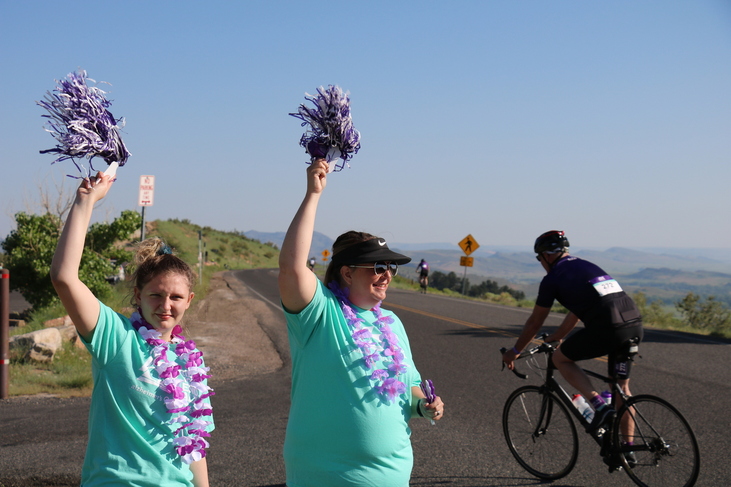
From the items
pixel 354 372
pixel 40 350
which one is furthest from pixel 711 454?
pixel 40 350

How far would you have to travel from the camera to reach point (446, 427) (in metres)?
7.10

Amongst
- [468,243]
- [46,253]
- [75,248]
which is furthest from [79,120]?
[468,243]

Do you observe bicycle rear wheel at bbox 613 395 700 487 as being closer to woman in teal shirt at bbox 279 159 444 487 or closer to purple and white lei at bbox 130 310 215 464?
woman in teal shirt at bbox 279 159 444 487

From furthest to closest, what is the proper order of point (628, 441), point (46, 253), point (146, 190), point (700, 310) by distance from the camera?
point (700, 310), point (46, 253), point (146, 190), point (628, 441)

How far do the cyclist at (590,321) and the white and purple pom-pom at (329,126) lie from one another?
3334 mm

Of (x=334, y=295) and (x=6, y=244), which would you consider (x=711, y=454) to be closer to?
(x=334, y=295)

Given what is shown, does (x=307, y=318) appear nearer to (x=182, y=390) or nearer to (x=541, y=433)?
(x=182, y=390)

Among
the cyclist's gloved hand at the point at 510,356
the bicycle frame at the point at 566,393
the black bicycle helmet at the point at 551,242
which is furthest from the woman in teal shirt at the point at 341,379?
the black bicycle helmet at the point at 551,242

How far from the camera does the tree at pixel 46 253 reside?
48.6ft

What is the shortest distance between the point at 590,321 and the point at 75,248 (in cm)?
420

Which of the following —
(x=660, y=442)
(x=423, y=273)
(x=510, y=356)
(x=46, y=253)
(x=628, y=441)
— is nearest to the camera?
(x=660, y=442)

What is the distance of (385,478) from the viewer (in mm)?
2748

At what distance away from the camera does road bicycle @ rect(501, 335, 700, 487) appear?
5.05 meters

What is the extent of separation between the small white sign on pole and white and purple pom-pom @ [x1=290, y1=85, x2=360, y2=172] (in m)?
10.2
